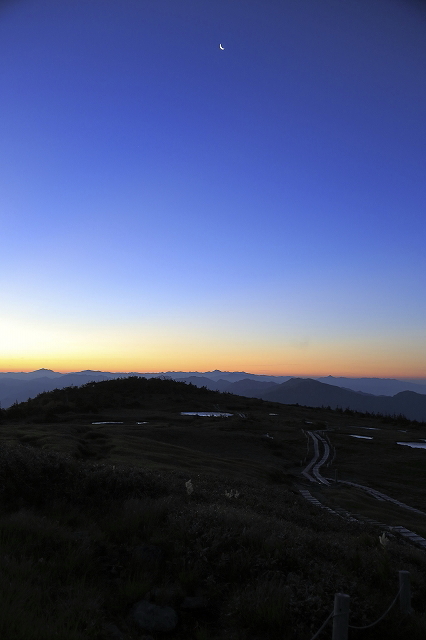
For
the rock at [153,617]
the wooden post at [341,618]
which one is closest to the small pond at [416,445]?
the wooden post at [341,618]

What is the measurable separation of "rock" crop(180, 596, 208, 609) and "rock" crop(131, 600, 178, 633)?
0.30 m

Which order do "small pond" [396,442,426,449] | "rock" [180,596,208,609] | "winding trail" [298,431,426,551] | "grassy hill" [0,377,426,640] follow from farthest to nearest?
"small pond" [396,442,426,449] < "winding trail" [298,431,426,551] < "rock" [180,596,208,609] < "grassy hill" [0,377,426,640]

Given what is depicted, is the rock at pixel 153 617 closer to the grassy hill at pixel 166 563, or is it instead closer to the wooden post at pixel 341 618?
the grassy hill at pixel 166 563

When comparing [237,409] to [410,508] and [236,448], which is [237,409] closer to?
[236,448]

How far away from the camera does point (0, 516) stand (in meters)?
9.91

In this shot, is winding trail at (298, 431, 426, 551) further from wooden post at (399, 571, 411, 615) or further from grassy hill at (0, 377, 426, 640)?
wooden post at (399, 571, 411, 615)

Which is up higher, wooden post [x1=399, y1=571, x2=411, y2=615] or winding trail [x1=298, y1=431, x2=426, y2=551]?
wooden post [x1=399, y1=571, x2=411, y2=615]

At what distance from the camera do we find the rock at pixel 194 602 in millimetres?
7723

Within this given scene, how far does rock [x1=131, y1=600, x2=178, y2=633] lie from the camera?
7.14m

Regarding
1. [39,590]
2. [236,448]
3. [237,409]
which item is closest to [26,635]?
[39,590]

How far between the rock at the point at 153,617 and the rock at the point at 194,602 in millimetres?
296

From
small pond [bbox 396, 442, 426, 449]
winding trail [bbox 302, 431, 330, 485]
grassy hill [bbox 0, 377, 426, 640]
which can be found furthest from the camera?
small pond [bbox 396, 442, 426, 449]

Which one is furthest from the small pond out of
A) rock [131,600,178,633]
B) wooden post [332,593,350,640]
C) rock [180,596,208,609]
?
rock [131,600,178,633]

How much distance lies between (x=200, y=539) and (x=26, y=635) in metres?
4.19
